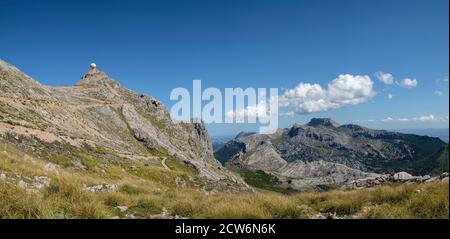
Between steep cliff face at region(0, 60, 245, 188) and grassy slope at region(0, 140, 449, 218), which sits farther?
steep cliff face at region(0, 60, 245, 188)

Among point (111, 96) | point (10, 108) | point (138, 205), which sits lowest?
point (138, 205)

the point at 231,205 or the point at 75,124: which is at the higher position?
the point at 75,124

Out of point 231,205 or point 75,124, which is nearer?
point 231,205

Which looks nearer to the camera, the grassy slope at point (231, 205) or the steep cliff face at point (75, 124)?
the grassy slope at point (231, 205)

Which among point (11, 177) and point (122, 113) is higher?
point (122, 113)

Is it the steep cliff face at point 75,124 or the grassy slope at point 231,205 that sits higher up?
the steep cliff face at point 75,124

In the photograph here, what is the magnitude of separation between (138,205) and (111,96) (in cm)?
16629

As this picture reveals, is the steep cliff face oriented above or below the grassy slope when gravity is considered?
above
